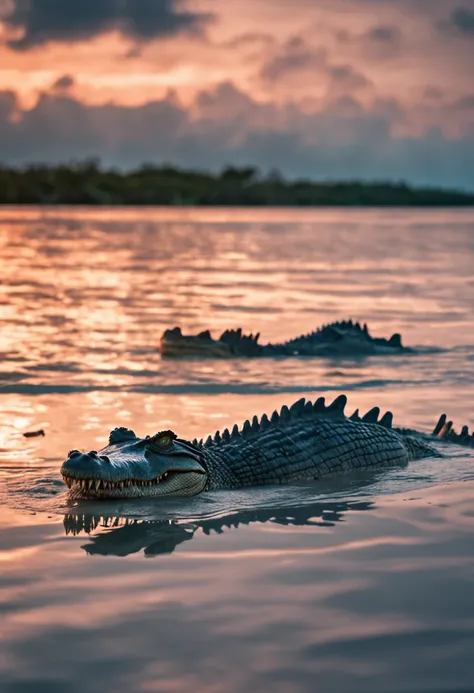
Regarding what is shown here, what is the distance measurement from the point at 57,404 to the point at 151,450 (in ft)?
14.2

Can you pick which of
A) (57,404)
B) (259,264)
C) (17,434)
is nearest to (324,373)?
(57,404)

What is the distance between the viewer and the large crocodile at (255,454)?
9008 millimetres

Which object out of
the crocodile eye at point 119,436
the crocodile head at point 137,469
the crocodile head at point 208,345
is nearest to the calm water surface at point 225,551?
the crocodile head at point 137,469

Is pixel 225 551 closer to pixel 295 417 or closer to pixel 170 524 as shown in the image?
pixel 170 524

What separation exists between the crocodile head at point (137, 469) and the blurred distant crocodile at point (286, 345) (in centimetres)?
815

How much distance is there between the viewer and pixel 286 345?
1827 centimetres

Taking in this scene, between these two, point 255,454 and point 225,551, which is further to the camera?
point 255,454

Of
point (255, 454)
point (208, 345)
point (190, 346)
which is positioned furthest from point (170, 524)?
point (208, 345)

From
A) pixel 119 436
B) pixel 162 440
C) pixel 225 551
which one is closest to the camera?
pixel 225 551

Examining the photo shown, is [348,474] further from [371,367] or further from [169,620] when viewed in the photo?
[371,367]

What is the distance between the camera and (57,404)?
44.0 feet

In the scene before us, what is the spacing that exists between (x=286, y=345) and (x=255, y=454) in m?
8.35

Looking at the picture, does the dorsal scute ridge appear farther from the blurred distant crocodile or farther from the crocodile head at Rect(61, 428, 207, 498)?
the blurred distant crocodile

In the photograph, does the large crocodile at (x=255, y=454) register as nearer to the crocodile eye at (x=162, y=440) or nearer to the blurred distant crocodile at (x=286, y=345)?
the crocodile eye at (x=162, y=440)
